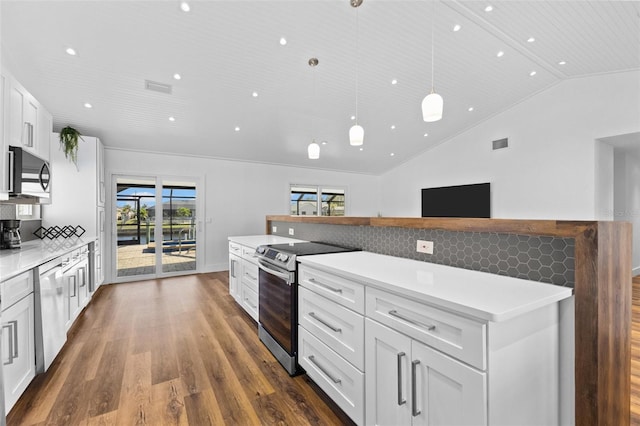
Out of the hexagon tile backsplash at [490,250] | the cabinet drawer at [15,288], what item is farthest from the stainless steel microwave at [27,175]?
the hexagon tile backsplash at [490,250]

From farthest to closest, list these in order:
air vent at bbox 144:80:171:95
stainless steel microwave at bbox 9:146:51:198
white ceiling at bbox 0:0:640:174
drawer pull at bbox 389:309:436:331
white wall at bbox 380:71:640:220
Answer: white wall at bbox 380:71:640:220, air vent at bbox 144:80:171:95, white ceiling at bbox 0:0:640:174, stainless steel microwave at bbox 9:146:51:198, drawer pull at bbox 389:309:436:331

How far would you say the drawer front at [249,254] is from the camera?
2791mm

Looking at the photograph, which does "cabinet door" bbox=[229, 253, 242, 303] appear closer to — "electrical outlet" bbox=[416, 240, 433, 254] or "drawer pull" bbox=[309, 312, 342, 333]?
"drawer pull" bbox=[309, 312, 342, 333]

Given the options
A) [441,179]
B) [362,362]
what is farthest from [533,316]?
[441,179]

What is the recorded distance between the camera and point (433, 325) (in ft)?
3.51

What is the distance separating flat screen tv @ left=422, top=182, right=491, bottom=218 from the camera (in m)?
5.94

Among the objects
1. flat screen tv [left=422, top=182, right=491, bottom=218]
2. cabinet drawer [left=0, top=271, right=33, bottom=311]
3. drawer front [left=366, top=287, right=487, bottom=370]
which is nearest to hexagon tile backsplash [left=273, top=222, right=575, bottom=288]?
drawer front [left=366, top=287, right=487, bottom=370]

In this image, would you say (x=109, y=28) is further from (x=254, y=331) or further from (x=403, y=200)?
(x=403, y=200)

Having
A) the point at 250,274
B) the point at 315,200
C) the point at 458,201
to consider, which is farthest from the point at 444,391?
the point at 315,200

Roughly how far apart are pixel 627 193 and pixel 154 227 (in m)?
9.19

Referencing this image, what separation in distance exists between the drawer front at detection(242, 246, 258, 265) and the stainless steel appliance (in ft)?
0.73

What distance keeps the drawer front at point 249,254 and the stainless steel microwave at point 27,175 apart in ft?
6.28

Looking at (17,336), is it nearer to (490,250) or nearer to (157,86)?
(490,250)

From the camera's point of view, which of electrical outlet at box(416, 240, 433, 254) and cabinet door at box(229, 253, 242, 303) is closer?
electrical outlet at box(416, 240, 433, 254)
